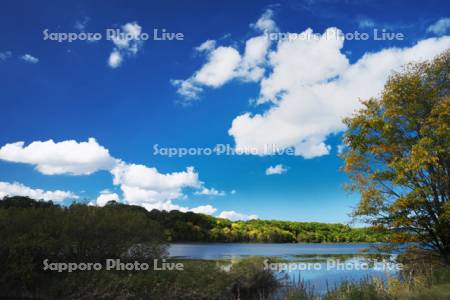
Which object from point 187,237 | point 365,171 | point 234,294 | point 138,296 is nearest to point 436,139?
point 365,171

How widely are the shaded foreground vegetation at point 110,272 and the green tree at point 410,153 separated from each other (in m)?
2.14

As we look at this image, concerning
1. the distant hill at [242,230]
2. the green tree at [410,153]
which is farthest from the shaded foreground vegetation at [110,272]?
the distant hill at [242,230]

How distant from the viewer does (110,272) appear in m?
17.6

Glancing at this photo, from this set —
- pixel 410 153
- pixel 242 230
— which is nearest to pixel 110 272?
pixel 410 153

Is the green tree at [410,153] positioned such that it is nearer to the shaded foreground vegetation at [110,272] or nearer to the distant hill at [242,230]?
the shaded foreground vegetation at [110,272]

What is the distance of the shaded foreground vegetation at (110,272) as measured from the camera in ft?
52.5

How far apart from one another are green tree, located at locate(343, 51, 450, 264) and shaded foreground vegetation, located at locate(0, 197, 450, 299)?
214cm

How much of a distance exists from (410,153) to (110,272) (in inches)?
597

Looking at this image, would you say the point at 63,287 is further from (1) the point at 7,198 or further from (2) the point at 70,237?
(1) the point at 7,198

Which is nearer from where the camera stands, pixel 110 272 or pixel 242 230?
pixel 110 272

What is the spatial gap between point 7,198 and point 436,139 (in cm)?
2970

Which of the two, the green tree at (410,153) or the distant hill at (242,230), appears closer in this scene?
the green tree at (410,153)

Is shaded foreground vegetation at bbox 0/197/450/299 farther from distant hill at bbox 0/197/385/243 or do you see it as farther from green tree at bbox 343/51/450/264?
distant hill at bbox 0/197/385/243

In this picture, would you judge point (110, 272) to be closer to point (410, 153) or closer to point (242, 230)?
point (410, 153)
